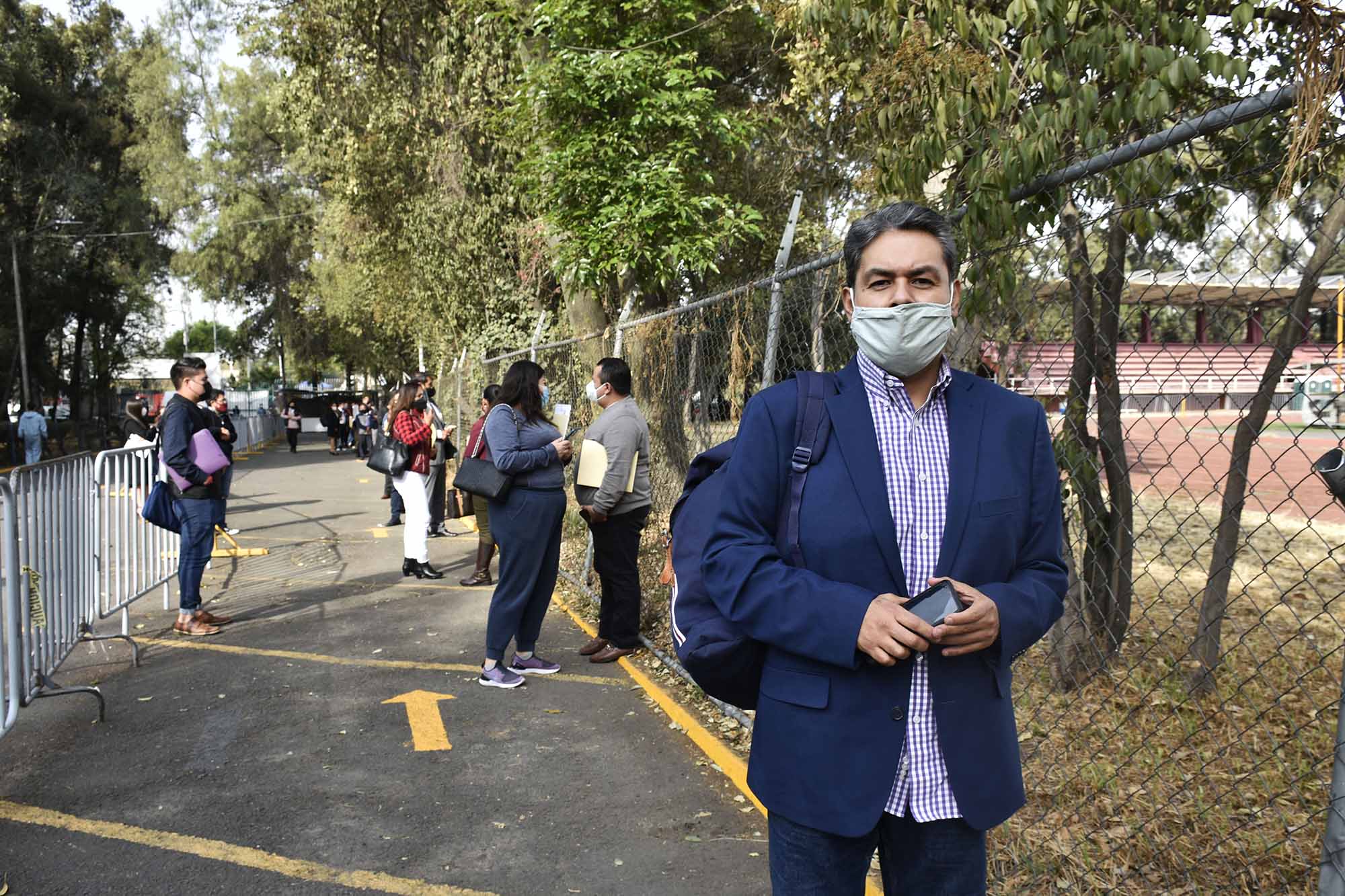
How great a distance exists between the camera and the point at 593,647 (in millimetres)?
7180

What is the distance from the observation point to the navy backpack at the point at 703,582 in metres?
2.19

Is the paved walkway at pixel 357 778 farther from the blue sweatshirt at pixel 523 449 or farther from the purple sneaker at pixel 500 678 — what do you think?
the blue sweatshirt at pixel 523 449

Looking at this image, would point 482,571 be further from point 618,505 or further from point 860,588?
point 860,588

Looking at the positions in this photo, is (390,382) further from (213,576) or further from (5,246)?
(213,576)

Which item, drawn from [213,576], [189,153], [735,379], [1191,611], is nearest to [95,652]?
[213,576]

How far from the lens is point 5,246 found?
96.8 ft

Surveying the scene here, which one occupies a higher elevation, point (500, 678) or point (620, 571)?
point (620, 571)

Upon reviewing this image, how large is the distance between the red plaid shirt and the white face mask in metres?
8.31

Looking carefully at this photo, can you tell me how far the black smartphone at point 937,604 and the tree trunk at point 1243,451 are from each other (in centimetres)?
128

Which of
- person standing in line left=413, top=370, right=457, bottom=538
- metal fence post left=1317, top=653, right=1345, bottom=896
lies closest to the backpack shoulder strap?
metal fence post left=1317, top=653, right=1345, bottom=896

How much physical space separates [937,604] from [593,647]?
5357 mm

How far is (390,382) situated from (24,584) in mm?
48987

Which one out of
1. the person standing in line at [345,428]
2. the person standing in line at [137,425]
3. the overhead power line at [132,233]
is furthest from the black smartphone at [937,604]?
the overhead power line at [132,233]

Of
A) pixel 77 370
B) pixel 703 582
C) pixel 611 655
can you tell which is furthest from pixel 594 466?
pixel 77 370
